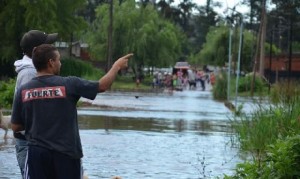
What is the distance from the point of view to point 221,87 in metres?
47.9

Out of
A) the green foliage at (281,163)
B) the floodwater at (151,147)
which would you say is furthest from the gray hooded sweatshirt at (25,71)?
the floodwater at (151,147)

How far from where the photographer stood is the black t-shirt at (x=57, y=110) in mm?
6547

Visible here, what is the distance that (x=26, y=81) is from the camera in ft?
24.4

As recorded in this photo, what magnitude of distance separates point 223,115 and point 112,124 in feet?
25.7

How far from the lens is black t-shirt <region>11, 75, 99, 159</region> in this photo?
6.55m

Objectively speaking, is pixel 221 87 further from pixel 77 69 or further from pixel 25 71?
pixel 25 71

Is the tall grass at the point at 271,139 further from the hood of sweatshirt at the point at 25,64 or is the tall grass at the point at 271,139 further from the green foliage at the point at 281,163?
the hood of sweatshirt at the point at 25,64

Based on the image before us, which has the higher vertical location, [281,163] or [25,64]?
[25,64]

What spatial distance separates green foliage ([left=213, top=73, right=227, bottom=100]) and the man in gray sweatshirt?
3935 cm

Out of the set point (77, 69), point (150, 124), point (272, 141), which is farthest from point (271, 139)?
point (77, 69)

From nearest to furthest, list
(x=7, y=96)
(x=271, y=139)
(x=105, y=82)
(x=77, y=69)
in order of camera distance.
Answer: (x=105, y=82)
(x=271, y=139)
(x=7, y=96)
(x=77, y=69)

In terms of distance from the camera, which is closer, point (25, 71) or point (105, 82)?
point (105, 82)

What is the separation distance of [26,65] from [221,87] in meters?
40.7

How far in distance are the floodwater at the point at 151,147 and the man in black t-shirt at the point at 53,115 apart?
170 inches
